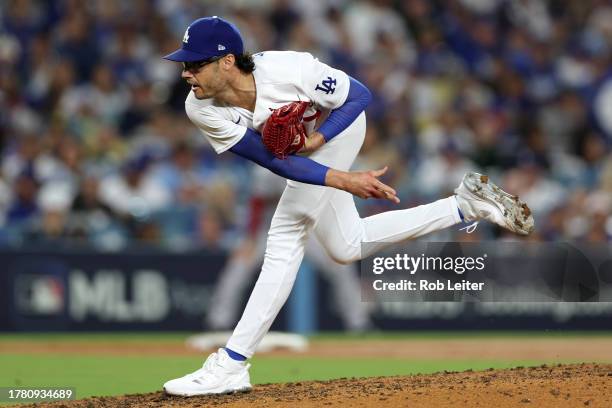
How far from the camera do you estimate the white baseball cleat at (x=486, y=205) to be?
6.18 m

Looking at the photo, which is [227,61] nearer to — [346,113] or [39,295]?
[346,113]

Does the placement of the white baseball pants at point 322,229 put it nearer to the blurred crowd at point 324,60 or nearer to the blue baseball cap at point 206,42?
the blue baseball cap at point 206,42

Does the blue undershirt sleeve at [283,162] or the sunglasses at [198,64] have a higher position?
the sunglasses at [198,64]

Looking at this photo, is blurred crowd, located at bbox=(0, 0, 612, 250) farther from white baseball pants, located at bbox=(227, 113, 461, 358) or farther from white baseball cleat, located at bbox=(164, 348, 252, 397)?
white baseball cleat, located at bbox=(164, 348, 252, 397)

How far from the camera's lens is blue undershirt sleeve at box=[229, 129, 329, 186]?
5715mm

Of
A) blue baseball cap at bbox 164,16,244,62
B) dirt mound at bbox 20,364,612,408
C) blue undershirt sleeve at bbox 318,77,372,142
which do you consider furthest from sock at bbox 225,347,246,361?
blue baseball cap at bbox 164,16,244,62

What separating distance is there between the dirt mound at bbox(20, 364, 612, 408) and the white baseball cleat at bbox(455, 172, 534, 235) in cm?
88

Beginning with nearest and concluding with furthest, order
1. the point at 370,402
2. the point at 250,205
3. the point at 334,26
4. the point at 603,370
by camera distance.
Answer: the point at 370,402, the point at 603,370, the point at 250,205, the point at 334,26

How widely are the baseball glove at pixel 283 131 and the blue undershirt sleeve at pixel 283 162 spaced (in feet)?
0.15

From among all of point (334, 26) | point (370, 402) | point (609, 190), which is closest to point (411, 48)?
point (334, 26)

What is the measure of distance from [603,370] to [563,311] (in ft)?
18.6

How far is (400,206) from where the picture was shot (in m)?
11.8

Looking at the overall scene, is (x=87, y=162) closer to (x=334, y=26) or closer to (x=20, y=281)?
(x=20, y=281)

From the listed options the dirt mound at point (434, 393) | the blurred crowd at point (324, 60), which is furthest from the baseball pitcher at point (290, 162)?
the blurred crowd at point (324, 60)
